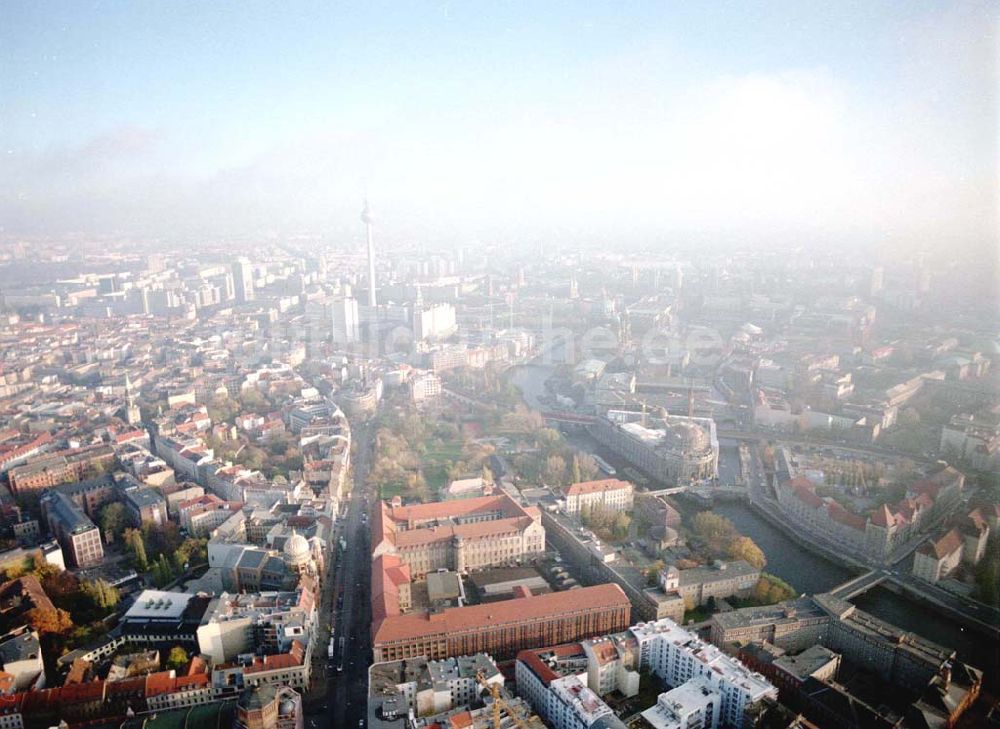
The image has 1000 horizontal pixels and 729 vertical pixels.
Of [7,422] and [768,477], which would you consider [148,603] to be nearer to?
[7,422]

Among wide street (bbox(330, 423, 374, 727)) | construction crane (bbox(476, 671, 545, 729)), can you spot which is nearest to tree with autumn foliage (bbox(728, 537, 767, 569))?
construction crane (bbox(476, 671, 545, 729))

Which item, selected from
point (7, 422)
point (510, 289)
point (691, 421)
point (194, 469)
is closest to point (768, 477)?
point (691, 421)

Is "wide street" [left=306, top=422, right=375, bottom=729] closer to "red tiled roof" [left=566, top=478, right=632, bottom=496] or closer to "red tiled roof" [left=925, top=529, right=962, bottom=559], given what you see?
"red tiled roof" [left=566, top=478, right=632, bottom=496]

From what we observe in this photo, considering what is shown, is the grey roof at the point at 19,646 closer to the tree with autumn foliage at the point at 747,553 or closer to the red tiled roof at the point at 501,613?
the red tiled roof at the point at 501,613

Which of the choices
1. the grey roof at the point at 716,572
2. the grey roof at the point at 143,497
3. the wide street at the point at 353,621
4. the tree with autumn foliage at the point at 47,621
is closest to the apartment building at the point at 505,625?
the wide street at the point at 353,621

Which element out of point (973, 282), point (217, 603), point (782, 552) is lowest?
point (782, 552)

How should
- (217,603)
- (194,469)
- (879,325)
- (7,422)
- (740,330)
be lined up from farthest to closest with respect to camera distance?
(740,330), (879,325), (7,422), (194,469), (217,603)

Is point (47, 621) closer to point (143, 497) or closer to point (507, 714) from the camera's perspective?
point (143, 497)

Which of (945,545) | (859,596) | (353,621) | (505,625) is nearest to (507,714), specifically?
(505,625)

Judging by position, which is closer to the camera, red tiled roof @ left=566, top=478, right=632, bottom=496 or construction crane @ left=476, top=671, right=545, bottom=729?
construction crane @ left=476, top=671, right=545, bottom=729

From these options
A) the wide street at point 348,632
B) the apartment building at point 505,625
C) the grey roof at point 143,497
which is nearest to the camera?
the wide street at point 348,632

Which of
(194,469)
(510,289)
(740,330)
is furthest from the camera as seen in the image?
(510,289)
